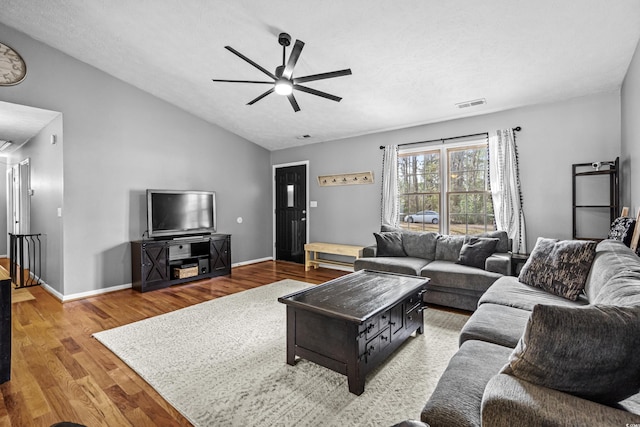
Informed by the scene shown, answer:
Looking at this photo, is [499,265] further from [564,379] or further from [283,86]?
[283,86]

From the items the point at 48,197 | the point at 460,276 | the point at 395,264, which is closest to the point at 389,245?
the point at 395,264

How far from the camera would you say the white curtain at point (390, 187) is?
5.21 meters

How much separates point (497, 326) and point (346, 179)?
4.22 meters

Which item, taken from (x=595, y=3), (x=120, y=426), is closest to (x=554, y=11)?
(x=595, y=3)

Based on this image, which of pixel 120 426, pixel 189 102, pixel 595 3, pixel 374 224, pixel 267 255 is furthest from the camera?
pixel 267 255

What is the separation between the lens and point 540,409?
0.87 metres

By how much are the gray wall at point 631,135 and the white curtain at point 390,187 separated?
2.78 meters

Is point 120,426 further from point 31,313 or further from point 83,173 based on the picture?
point 83,173

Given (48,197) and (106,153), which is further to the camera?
(48,197)

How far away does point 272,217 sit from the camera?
7.07 m

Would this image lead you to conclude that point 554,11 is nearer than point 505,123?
Yes

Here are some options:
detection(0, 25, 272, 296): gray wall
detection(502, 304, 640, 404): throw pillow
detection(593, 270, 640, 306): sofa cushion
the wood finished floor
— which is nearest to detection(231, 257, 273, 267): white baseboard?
detection(0, 25, 272, 296): gray wall

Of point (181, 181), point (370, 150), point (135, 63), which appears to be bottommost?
point (181, 181)

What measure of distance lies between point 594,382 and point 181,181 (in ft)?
18.3
